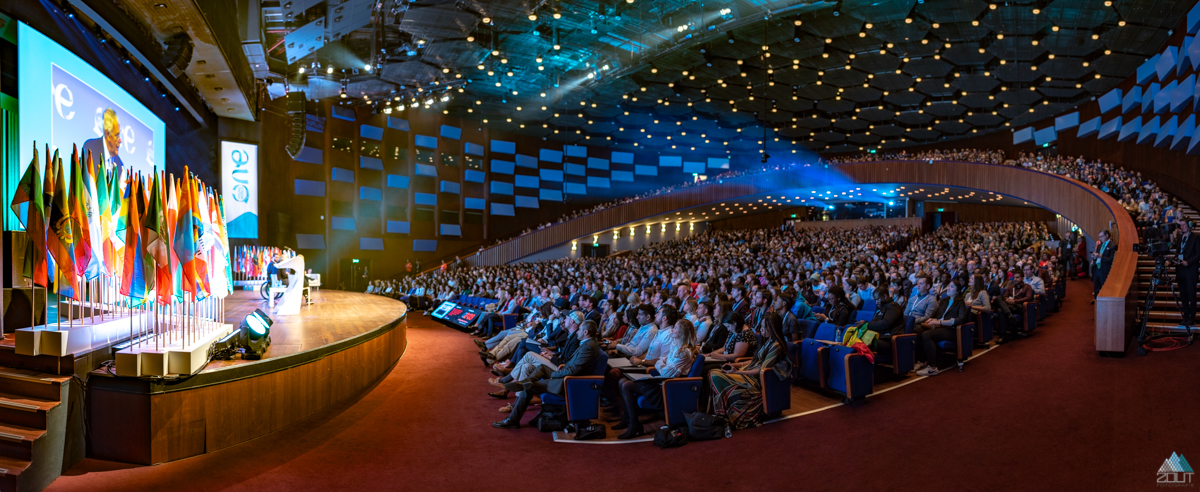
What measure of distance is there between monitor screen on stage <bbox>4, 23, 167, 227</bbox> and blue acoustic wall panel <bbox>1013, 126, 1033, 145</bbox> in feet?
94.6

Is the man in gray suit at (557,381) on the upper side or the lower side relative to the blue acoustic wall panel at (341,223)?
lower

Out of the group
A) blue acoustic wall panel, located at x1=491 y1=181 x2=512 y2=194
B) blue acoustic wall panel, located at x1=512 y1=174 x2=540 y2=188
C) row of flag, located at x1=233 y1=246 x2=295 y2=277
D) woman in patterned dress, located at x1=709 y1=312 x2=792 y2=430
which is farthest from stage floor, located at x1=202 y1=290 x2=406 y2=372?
blue acoustic wall panel, located at x1=512 y1=174 x2=540 y2=188

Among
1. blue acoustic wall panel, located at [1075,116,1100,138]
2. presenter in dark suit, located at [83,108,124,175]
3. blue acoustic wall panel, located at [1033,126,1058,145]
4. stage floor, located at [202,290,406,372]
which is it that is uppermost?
blue acoustic wall panel, located at [1033,126,1058,145]

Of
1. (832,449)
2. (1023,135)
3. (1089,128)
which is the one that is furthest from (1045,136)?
(832,449)

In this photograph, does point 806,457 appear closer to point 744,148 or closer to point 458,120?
point 458,120

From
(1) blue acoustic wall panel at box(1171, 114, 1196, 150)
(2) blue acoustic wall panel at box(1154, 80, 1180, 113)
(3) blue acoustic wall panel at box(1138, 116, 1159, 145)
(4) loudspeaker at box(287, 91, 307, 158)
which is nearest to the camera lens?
(1) blue acoustic wall panel at box(1171, 114, 1196, 150)

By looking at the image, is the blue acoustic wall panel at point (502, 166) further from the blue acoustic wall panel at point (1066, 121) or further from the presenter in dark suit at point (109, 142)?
the blue acoustic wall panel at point (1066, 121)

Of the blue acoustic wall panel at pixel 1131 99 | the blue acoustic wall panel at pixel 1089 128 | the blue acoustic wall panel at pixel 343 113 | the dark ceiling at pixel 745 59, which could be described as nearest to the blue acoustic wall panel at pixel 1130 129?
the blue acoustic wall panel at pixel 1131 99

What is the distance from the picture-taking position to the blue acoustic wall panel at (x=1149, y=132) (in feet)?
47.9

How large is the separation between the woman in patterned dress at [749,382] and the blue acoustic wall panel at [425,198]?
21598mm

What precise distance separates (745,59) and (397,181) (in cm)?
1466

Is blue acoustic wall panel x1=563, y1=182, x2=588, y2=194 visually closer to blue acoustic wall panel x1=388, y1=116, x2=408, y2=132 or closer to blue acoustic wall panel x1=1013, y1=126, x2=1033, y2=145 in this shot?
blue acoustic wall panel x1=388, y1=116, x2=408, y2=132

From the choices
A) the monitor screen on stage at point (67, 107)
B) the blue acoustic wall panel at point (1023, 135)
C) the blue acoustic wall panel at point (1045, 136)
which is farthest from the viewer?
the blue acoustic wall panel at point (1023, 135)

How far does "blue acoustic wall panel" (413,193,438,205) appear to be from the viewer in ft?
80.4
